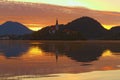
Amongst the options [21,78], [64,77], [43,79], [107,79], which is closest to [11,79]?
[21,78]

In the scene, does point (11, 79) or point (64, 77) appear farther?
point (64, 77)

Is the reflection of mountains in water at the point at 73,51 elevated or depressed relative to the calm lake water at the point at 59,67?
depressed

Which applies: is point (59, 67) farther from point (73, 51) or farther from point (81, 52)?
point (73, 51)

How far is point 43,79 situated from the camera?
20.8 meters

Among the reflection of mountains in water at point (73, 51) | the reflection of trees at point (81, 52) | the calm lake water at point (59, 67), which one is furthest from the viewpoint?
the reflection of mountains in water at point (73, 51)

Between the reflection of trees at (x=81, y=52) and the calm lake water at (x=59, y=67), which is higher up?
the calm lake water at (x=59, y=67)

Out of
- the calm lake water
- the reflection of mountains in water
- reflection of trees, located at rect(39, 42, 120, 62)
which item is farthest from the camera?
the reflection of mountains in water

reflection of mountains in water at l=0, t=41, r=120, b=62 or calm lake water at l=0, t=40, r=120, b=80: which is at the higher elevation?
calm lake water at l=0, t=40, r=120, b=80

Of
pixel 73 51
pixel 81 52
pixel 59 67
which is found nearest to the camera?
pixel 59 67

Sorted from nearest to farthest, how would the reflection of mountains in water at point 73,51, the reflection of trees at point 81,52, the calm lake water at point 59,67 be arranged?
the calm lake water at point 59,67
the reflection of trees at point 81,52
the reflection of mountains in water at point 73,51

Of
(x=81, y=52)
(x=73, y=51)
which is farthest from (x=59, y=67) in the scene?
(x=73, y=51)

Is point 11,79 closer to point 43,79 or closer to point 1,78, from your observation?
point 1,78

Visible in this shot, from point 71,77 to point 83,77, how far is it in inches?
34.0

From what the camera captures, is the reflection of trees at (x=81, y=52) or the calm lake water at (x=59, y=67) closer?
the calm lake water at (x=59, y=67)
